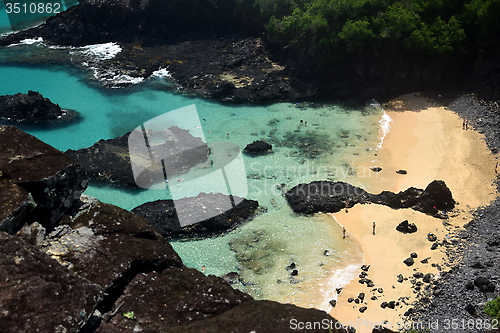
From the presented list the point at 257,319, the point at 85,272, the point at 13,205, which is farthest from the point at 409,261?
the point at 13,205

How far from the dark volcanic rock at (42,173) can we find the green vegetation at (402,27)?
119 ft

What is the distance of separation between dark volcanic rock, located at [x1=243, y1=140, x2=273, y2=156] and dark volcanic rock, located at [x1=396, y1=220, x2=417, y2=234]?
47.7 feet

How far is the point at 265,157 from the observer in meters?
34.2

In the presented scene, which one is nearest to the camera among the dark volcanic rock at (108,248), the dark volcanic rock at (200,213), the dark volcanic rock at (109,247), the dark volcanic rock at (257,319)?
the dark volcanic rock at (257,319)

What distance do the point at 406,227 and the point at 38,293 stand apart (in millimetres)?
21669

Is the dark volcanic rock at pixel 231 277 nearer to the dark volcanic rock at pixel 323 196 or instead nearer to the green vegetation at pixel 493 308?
the dark volcanic rock at pixel 323 196

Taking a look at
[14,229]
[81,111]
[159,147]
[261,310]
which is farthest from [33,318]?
[81,111]

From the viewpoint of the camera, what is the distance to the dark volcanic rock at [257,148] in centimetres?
3472

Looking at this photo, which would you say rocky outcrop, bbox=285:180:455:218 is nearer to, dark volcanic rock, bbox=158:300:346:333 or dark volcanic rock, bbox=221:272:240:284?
dark volcanic rock, bbox=221:272:240:284

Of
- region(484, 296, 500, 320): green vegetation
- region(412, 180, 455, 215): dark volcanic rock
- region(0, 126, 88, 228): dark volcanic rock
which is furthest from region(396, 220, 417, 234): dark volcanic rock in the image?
region(0, 126, 88, 228): dark volcanic rock

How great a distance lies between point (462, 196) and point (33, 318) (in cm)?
2807

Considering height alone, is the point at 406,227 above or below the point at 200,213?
above

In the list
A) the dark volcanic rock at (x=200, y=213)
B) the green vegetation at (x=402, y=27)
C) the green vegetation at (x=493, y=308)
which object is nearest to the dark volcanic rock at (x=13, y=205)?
the dark volcanic rock at (x=200, y=213)

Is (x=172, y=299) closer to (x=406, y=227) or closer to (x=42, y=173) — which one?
(x=42, y=173)
